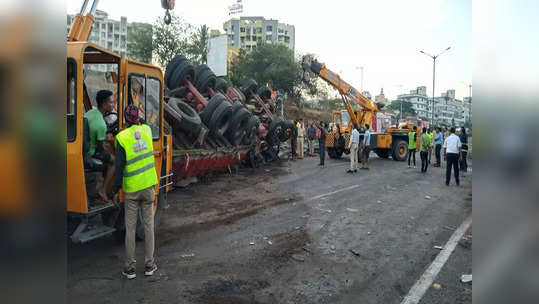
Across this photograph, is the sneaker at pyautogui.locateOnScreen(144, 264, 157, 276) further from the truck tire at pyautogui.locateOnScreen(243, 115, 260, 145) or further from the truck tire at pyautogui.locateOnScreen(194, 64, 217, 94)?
the truck tire at pyautogui.locateOnScreen(194, 64, 217, 94)

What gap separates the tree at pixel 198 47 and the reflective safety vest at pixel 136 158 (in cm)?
3025

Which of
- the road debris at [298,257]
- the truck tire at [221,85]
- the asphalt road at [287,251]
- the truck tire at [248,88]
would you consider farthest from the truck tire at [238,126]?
the road debris at [298,257]

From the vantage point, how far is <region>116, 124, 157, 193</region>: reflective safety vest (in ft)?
12.6

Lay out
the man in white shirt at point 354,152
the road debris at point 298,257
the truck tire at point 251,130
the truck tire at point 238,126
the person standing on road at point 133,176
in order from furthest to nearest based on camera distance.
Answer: the man in white shirt at point 354,152, the truck tire at point 251,130, the truck tire at point 238,126, the road debris at point 298,257, the person standing on road at point 133,176

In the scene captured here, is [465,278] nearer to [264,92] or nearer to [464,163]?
[464,163]

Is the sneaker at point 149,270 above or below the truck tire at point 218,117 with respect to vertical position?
below

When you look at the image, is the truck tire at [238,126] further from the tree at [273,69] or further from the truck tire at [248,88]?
the tree at [273,69]

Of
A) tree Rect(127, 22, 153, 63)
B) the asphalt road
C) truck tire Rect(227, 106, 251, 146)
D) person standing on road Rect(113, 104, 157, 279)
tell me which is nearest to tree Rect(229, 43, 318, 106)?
tree Rect(127, 22, 153, 63)

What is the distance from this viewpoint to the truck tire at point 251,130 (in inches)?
447

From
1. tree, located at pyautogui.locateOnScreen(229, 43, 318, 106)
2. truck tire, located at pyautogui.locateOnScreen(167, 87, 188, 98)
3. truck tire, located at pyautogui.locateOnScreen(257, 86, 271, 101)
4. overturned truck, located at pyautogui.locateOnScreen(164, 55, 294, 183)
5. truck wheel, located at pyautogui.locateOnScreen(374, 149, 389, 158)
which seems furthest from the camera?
tree, located at pyautogui.locateOnScreen(229, 43, 318, 106)

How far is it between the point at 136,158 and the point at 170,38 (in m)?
31.5
